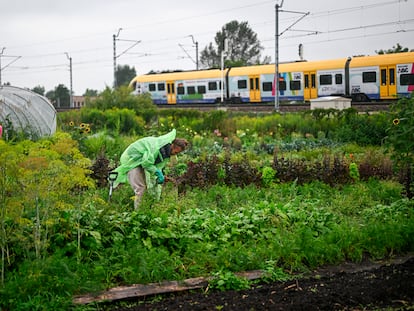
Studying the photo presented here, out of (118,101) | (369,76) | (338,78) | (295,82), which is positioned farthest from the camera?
(295,82)

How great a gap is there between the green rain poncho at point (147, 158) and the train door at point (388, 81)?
2249 centimetres

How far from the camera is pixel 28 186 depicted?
18.5 feet

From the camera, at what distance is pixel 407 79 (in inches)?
1126

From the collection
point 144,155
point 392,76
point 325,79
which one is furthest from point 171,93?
point 144,155

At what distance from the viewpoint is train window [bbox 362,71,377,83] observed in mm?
30094

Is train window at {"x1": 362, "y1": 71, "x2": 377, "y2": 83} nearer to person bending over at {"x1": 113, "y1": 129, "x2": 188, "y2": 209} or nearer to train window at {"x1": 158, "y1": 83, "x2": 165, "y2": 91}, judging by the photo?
train window at {"x1": 158, "y1": 83, "x2": 165, "y2": 91}

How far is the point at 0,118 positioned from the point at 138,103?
39.3ft

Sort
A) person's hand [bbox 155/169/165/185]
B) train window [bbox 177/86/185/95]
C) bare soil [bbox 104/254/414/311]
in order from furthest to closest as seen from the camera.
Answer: train window [bbox 177/86/185/95], person's hand [bbox 155/169/165/185], bare soil [bbox 104/254/414/311]

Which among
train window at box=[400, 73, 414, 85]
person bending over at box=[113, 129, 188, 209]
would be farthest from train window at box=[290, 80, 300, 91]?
person bending over at box=[113, 129, 188, 209]

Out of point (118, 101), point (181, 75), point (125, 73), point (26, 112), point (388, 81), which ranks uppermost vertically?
point (125, 73)

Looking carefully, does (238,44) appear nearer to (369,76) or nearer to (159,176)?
(369,76)

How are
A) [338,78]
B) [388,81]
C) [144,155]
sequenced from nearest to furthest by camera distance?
1. [144,155]
2. [388,81]
3. [338,78]

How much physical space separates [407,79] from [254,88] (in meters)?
9.52

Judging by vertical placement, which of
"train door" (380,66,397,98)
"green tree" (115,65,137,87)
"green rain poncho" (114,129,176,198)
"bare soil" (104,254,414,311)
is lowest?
"bare soil" (104,254,414,311)
